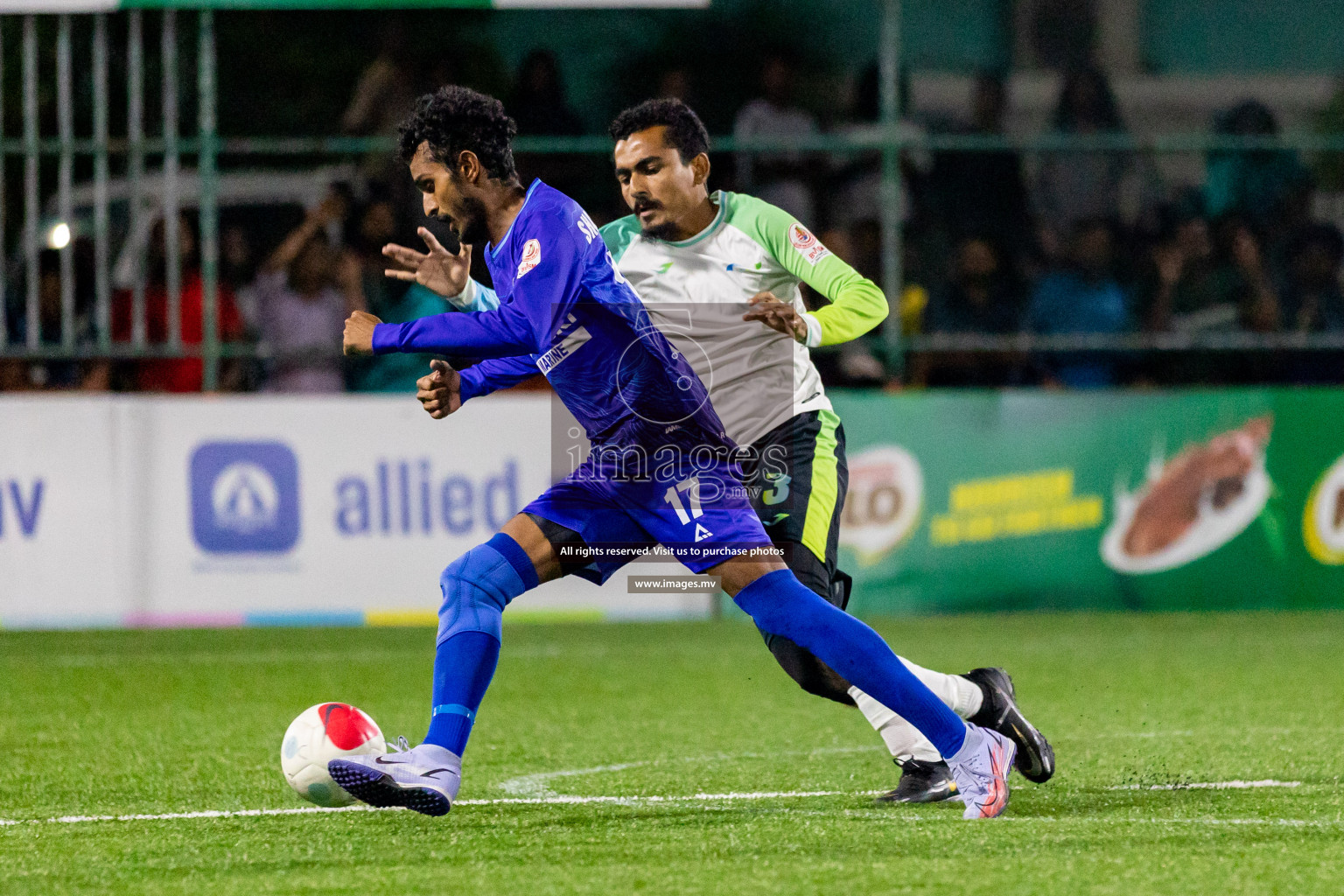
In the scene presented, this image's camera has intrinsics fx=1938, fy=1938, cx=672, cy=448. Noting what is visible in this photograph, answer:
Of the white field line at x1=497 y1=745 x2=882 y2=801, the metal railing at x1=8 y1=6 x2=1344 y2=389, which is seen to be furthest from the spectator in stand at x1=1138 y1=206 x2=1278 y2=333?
the white field line at x1=497 y1=745 x2=882 y2=801

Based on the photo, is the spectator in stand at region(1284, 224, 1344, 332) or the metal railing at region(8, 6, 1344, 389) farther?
the spectator in stand at region(1284, 224, 1344, 332)

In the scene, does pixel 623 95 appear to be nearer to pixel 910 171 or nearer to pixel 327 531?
pixel 910 171

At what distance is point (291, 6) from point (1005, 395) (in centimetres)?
453

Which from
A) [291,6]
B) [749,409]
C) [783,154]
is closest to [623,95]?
[783,154]

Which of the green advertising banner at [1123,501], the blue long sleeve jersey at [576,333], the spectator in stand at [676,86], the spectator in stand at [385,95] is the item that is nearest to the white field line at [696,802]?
the blue long sleeve jersey at [576,333]

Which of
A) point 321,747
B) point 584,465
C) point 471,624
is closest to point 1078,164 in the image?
point 584,465

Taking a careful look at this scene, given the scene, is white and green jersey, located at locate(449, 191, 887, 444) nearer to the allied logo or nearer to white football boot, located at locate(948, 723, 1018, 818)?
the allied logo

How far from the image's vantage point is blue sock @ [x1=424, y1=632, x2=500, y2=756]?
493 cm

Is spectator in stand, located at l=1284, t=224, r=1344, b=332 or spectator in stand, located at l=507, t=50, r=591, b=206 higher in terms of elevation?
spectator in stand, located at l=507, t=50, r=591, b=206

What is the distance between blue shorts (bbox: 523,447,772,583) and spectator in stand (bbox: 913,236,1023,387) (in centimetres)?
691

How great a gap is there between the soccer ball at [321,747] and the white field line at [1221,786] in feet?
6.95

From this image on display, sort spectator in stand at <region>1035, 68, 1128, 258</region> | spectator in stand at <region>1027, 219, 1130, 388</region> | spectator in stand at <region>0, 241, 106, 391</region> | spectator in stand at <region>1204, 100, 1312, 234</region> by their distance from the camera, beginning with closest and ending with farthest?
1. spectator in stand at <region>0, 241, 106, 391</region>
2. spectator in stand at <region>1027, 219, 1130, 388</region>
3. spectator in stand at <region>1204, 100, 1312, 234</region>
4. spectator in stand at <region>1035, 68, 1128, 258</region>

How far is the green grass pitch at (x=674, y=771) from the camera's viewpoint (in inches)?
171

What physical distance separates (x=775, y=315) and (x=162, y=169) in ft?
24.6
